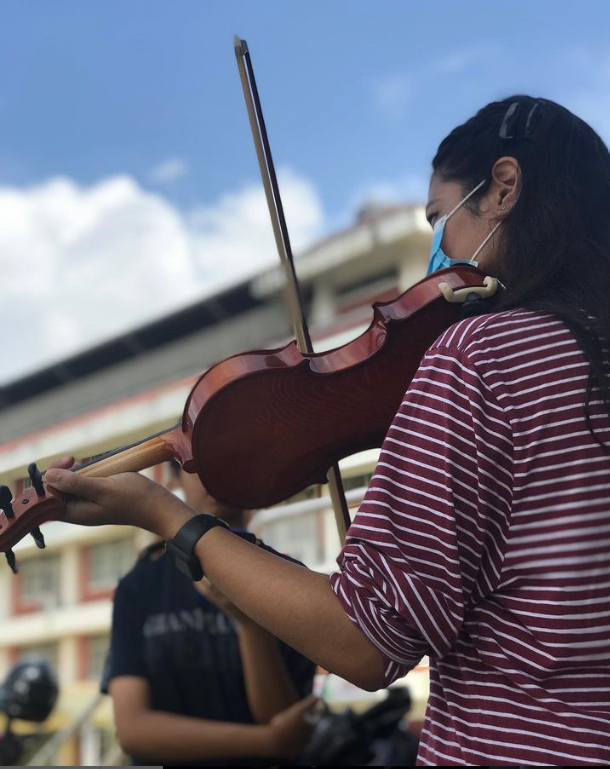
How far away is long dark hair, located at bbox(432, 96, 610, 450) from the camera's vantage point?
1048 mm

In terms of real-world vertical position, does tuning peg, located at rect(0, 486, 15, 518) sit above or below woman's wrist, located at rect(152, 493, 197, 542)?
above

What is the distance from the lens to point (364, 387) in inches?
51.6

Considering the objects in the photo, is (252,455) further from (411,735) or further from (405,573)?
(411,735)

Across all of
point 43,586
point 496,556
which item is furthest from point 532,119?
point 43,586

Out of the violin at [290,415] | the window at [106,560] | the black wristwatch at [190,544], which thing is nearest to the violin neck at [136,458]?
the violin at [290,415]

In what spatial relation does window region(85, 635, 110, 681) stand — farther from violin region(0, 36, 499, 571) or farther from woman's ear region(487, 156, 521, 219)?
woman's ear region(487, 156, 521, 219)

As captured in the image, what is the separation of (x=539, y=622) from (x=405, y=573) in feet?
0.47

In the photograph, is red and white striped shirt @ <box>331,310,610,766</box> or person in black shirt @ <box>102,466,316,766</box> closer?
red and white striped shirt @ <box>331,310,610,766</box>

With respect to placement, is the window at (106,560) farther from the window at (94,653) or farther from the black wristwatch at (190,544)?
the black wristwatch at (190,544)

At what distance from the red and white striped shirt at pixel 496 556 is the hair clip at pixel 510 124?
416 millimetres

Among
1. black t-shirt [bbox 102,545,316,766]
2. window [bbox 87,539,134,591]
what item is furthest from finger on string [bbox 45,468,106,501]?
window [bbox 87,539,134,591]

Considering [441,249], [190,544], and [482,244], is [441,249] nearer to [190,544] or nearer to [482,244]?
[482,244]

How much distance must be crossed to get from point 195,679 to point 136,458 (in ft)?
2.64

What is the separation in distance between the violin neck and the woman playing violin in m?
0.29
